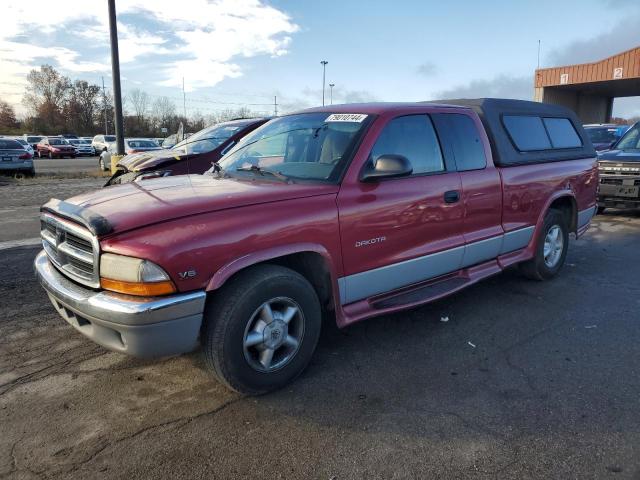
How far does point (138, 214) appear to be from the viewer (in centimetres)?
288

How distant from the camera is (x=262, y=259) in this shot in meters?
3.00

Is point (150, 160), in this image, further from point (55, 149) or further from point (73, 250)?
point (55, 149)

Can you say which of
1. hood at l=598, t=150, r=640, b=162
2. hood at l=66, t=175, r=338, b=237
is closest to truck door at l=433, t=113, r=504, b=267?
hood at l=66, t=175, r=338, b=237

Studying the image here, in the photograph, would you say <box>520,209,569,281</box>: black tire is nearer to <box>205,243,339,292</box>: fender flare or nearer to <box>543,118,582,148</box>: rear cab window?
<box>543,118,582,148</box>: rear cab window

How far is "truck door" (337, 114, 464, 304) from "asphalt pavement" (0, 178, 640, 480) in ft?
1.91

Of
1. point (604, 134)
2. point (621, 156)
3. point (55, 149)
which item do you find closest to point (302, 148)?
point (621, 156)

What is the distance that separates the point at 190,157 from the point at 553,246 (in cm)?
554

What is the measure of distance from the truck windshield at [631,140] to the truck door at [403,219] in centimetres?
803

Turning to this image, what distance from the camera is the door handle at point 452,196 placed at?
412cm

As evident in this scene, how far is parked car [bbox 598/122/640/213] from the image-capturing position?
30.1 feet

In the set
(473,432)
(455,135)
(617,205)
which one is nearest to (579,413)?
(473,432)

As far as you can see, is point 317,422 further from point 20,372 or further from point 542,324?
point 542,324

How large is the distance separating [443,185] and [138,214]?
8.07ft

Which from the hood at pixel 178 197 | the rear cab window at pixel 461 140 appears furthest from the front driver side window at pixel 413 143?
the hood at pixel 178 197
